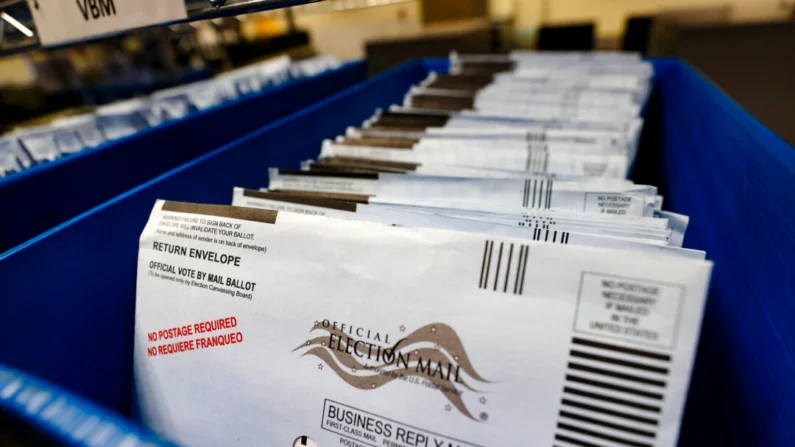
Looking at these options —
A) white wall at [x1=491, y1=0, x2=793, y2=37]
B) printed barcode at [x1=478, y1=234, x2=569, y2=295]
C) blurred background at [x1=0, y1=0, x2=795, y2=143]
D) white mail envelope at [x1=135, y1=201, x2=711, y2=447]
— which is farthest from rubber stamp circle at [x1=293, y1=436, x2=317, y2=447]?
white wall at [x1=491, y1=0, x2=793, y2=37]

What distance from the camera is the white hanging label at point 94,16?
562 mm

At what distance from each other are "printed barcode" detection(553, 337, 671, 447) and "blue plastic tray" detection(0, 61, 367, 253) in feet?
2.60

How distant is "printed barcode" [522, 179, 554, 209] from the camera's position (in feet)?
1.85

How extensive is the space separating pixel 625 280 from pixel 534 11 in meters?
4.32

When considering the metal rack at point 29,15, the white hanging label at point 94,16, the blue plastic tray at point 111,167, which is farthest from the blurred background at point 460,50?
the white hanging label at point 94,16

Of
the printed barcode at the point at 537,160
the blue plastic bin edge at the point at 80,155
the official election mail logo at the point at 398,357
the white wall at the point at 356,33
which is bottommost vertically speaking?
the official election mail logo at the point at 398,357

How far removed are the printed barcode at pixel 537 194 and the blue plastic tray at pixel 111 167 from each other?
70cm

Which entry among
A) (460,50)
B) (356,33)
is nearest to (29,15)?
(460,50)

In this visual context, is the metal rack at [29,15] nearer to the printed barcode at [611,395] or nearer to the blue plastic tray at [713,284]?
the blue plastic tray at [713,284]

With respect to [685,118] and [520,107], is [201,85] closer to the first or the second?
[520,107]

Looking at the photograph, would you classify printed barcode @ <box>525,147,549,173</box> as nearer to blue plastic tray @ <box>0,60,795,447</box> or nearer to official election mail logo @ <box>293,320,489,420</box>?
blue plastic tray @ <box>0,60,795,447</box>

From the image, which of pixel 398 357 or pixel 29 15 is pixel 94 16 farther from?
pixel 398 357

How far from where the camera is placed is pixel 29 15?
760mm

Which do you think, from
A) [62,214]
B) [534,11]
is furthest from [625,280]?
[534,11]
